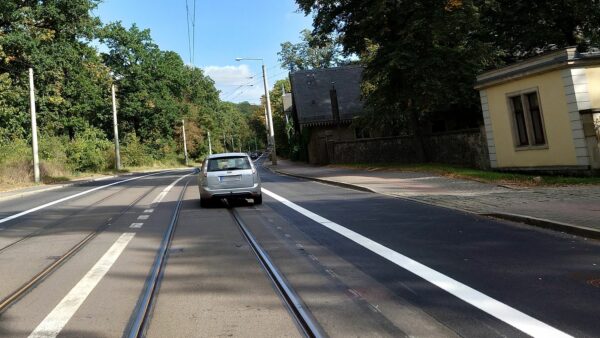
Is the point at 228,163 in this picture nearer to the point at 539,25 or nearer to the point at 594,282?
the point at 594,282

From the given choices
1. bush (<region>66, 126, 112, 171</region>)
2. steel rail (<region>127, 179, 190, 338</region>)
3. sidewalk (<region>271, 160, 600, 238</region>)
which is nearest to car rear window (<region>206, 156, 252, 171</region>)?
sidewalk (<region>271, 160, 600, 238</region>)

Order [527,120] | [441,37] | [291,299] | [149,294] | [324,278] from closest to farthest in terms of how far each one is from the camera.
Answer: [291,299], [149,294], [324,278], [527,120], [441,37]

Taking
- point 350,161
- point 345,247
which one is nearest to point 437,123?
point 350,161

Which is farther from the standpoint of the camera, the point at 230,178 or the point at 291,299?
the point at 230,178

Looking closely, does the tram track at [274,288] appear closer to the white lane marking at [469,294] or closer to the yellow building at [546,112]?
the white lane marking at [469,294]

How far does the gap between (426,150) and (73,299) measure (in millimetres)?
23583

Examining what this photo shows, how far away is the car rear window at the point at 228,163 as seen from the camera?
1456 centimetres

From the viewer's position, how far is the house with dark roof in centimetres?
4341

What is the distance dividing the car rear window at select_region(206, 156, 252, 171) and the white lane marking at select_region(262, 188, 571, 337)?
650 cm

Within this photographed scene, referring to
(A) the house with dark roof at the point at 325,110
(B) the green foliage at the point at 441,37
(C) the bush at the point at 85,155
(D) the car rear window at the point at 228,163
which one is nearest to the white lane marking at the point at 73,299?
(D) the car rear window at the point at 228,163

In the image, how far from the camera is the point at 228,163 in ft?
48.3

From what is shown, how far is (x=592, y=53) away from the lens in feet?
53.3

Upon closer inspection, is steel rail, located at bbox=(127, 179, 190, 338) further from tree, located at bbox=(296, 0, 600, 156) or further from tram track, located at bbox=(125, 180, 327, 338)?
tree, located at bbox=(296, 0, 600, 156)

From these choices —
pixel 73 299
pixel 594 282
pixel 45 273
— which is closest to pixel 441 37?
pixel 594 282
